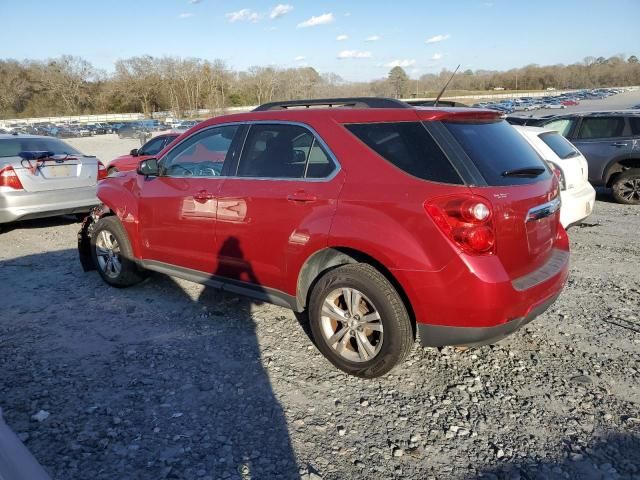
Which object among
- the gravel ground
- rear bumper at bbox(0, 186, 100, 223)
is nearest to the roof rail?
the gravel ground

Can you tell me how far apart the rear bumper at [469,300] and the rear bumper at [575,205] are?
3011 mm

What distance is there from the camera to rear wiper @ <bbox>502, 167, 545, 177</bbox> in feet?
10.4

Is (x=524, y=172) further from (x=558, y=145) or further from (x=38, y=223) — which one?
(x=38, y=223)

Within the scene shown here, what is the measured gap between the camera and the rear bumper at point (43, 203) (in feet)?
23.3

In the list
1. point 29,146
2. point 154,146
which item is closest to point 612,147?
point 154,146

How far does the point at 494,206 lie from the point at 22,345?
144 inches

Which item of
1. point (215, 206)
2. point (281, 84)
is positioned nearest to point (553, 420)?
point (215, 206)

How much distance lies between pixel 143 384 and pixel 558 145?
589cm

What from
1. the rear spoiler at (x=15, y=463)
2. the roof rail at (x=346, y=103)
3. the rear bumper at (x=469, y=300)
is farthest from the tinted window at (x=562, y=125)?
the rear spoiler at (x=15, y=463)

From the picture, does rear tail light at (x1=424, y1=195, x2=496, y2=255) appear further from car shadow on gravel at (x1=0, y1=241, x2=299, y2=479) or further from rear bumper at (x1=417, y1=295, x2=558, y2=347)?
car shadow on gravel at (x1=0, y1=241, x2=299, y2=479)

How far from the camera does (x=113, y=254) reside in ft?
17.1

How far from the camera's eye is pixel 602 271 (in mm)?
5391

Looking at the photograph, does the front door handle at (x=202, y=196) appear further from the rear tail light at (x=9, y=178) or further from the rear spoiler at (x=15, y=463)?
the rear tail light at (x=9, y=178)

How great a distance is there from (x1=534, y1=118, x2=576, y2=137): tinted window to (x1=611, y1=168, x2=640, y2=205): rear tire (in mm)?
1280
